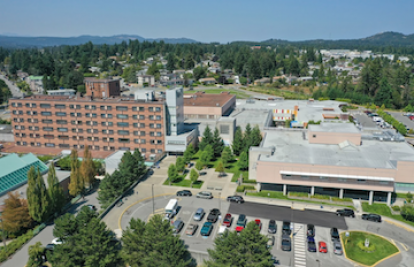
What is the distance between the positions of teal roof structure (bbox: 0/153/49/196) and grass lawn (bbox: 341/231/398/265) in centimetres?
4566

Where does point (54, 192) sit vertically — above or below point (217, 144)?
below

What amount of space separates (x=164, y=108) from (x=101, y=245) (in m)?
35.2

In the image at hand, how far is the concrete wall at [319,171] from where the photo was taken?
145 ft

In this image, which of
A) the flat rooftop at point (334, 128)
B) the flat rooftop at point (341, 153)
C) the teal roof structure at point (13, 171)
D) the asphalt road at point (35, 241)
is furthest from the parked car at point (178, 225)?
the flat rooftop at point (334, 128)

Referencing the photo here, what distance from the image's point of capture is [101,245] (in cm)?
3281

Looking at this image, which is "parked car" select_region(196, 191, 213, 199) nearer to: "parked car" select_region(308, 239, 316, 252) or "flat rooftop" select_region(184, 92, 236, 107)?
"parked car" select_region(308, 239, 316, 252)

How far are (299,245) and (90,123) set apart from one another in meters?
49.6

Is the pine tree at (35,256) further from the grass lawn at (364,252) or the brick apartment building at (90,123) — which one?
the grass lawn at (364,252)

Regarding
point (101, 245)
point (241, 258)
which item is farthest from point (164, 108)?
point (241, 258)

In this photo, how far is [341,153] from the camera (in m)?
51.5

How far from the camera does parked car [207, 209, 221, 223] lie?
41.2 metres

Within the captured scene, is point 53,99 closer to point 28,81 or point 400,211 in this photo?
point 400,211

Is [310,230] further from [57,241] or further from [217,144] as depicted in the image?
[217,144]

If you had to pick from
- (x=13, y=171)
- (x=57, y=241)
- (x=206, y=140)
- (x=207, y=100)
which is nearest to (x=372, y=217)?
(x=206, y=140)
